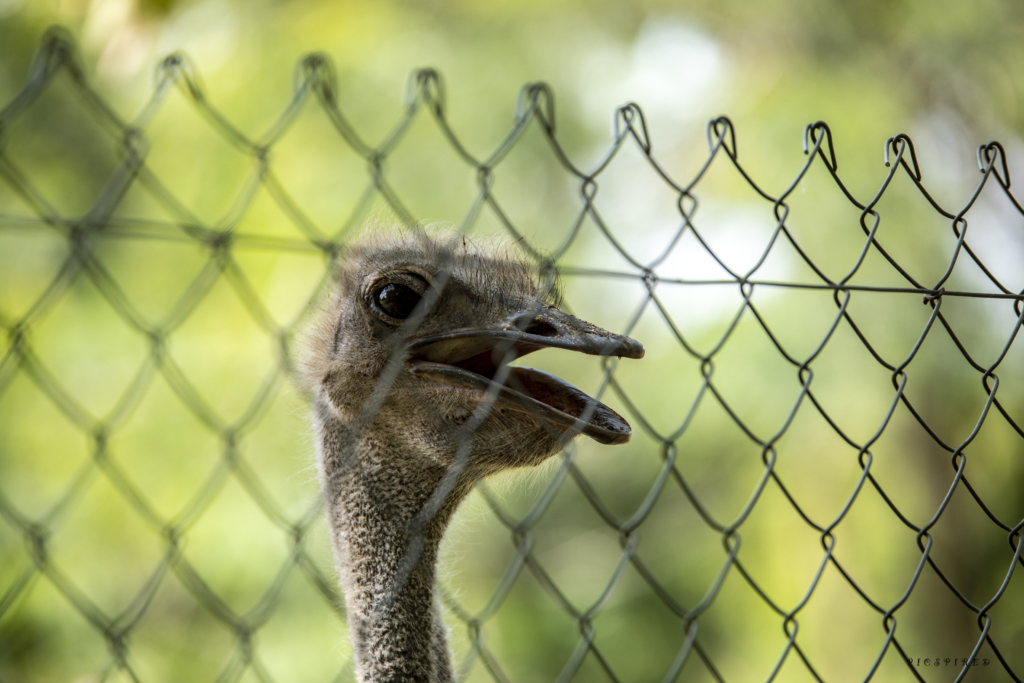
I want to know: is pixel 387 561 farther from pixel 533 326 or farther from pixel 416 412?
pixel 533 326

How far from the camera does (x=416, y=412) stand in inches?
74.2

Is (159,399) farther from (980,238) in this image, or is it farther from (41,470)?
(980,238)

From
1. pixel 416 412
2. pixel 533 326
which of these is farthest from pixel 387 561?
pixel 533 326

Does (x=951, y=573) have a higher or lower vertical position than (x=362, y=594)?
higher

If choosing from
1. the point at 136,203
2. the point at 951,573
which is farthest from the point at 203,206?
the point at 951,573

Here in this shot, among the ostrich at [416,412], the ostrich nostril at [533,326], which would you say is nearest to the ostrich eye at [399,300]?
the ostrich at [416,412]

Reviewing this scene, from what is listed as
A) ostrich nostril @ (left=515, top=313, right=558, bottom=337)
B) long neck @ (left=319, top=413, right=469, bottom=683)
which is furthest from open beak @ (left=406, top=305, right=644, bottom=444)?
long neck @ (left=319, top=413, right=469, bottom=683)

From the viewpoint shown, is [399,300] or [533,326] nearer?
[533,326]

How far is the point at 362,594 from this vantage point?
6.50ft

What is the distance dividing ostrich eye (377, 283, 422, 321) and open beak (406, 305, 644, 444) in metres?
0.08

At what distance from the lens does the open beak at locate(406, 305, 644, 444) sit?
1.58 metres

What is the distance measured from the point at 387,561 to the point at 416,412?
35cm

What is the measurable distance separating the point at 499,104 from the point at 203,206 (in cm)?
347

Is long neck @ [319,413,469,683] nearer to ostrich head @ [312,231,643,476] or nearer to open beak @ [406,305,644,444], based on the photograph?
ostrich head @ [312,231,643,476]
